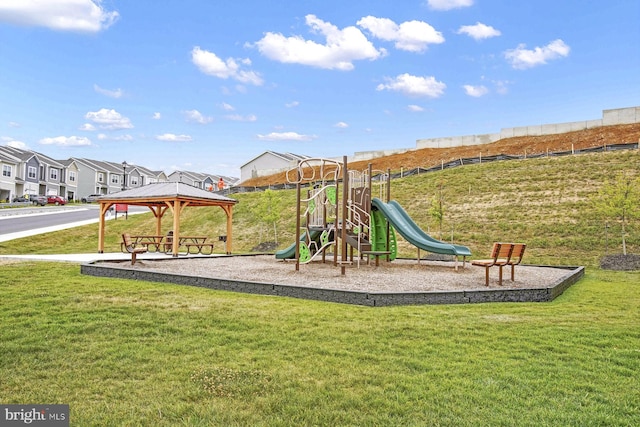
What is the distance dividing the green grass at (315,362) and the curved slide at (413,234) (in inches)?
174

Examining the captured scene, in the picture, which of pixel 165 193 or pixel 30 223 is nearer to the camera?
pixel 165 193

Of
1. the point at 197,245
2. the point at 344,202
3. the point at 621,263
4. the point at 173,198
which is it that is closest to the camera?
the point at 344,202

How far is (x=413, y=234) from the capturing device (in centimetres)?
1341

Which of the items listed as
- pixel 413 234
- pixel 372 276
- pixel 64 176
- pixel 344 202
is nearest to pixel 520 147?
pixel 413 234

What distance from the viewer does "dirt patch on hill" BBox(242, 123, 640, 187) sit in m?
38.8

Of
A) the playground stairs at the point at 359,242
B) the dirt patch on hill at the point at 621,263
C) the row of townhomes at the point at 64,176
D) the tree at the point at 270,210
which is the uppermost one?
the row of townhomes at the point at 64,176

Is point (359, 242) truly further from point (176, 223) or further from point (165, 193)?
point (165, 193)

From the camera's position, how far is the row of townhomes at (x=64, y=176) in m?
58.9

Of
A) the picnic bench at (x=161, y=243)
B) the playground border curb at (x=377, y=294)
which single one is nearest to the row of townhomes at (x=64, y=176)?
the picnic bench at (x=161, y=243)

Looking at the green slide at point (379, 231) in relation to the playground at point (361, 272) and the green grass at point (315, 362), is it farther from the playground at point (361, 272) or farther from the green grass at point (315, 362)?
the green grass at point (315, 362)

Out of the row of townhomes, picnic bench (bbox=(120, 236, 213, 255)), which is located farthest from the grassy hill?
the row of townhomes

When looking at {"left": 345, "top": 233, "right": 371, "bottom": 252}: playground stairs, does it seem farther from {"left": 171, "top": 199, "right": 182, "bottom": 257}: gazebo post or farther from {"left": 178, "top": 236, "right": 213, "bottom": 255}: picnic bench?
{"left": 178, "top": 236, "right": 213, "bottom": 255}: picnic bench

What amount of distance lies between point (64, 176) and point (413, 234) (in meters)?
70.7

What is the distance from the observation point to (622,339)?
588cm
